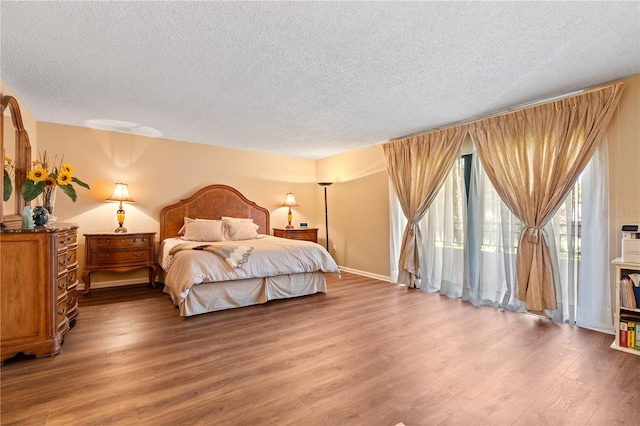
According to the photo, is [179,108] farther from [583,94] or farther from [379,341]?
[583,94]

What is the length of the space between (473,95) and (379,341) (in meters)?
2.68

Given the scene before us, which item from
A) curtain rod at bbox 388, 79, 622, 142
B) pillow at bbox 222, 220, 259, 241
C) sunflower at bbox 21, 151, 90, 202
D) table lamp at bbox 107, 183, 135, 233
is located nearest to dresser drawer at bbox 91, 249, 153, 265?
table lamp at bbox 107, 183, 135, 233

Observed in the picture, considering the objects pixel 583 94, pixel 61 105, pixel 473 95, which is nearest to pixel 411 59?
pixel 473 95

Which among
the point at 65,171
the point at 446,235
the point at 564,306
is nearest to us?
the point at 65,171

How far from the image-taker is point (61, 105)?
11.5ft

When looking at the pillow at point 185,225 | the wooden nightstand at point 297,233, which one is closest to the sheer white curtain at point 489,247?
the wooden nightstand at point 297,233

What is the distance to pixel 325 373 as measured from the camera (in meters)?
2.10

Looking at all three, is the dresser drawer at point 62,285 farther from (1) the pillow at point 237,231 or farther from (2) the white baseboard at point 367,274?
(2) the white baseboard at point 367,274

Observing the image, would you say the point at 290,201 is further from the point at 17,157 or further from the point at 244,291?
the point at 17,157

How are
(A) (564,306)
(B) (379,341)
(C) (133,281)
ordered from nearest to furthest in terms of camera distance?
(B) (379,341) → (A) (564,306) → (C) (133,281)

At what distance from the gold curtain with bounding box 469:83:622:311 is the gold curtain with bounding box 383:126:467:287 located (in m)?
0.62

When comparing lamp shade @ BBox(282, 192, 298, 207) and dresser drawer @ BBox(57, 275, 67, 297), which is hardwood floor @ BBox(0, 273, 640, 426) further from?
lamp shade @ BBox(282, 192, 298, 207)

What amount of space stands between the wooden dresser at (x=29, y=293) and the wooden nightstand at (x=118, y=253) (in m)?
1.92

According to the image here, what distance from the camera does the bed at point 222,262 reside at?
332 centimetres
